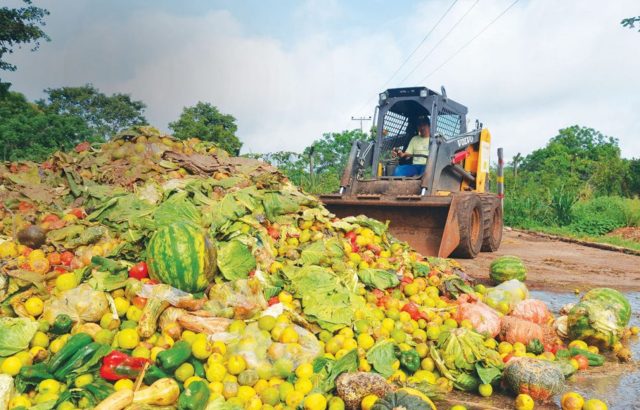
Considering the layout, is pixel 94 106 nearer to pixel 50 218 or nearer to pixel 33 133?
pixel 33 133

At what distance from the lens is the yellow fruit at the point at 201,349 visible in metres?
3.31

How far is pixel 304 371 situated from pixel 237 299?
889 millimetres

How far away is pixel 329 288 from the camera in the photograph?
175 inches

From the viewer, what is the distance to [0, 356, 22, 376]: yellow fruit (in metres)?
3.12

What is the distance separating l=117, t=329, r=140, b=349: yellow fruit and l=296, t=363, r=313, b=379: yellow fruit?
4.00 ft

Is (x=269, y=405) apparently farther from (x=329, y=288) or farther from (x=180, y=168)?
(x=180, y=168)

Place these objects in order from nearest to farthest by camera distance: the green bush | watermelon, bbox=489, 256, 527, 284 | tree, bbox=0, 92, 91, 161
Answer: watermelon, bbox=489, 256, 527, 284, the green bush, tree, bbox=0, 92, 91, 161

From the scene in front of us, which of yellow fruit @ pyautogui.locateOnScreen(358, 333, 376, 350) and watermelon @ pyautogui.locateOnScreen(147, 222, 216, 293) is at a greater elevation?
watermelon @ pyautogui.locateOnScreen(147, 222, 216, 293)

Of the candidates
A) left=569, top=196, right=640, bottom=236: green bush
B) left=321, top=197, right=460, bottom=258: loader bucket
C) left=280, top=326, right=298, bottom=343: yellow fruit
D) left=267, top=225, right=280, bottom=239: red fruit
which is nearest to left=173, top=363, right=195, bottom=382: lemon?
left=280, top=326, right=298, bottom=343: yellow fruit

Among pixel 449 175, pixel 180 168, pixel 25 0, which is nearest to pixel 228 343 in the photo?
pixel 180 168

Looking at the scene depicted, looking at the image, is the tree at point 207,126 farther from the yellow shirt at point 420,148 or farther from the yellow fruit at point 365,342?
the yellow fruit at point 365,342

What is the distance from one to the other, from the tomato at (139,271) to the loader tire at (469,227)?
18.5 feet

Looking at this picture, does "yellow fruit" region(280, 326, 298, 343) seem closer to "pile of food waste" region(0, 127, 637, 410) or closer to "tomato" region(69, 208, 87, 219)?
"pile of food waste" region(0, 127, 637, 410)

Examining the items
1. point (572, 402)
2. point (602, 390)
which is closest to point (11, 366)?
point (572, 402)
